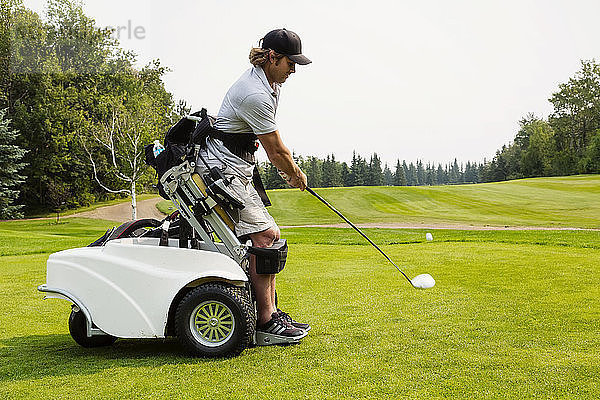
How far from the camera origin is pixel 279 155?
3619mm

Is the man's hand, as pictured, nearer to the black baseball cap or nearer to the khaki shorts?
the khaki shorts

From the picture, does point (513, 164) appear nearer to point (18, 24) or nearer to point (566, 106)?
point (566, 106)

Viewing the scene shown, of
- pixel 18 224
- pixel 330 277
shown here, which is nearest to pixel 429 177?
pixel 18 224

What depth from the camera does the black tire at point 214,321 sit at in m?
3.42

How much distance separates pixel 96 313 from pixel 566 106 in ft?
230

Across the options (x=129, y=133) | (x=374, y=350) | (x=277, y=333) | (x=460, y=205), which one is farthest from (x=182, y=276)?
(x=460, y=205)

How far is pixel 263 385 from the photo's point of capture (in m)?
2.79

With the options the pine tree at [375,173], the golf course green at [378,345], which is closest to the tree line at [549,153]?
the pine tree at [375,173]

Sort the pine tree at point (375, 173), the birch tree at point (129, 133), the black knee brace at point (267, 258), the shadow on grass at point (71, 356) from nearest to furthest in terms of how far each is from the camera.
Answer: the shadow on grass at point (71, 356) < the black knee brace at point (267, 258) < the birch tree at point (129, 133) < the pine tree at point (375, 173)

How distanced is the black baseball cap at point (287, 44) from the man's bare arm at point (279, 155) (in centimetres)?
54

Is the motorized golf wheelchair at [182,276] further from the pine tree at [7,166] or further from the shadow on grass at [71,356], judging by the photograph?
the pine tree at [7,166]

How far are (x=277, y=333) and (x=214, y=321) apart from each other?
45 cm

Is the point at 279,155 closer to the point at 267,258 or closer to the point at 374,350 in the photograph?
the point at 267,258

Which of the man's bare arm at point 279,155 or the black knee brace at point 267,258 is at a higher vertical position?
the man's bare arm at point 279,155
